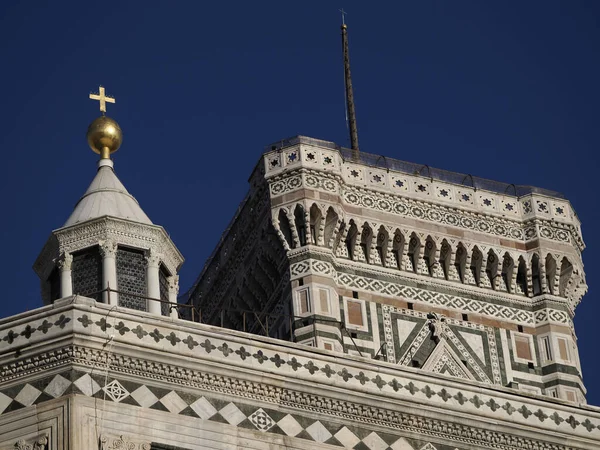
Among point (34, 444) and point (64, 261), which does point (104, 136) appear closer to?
point (64, 261)

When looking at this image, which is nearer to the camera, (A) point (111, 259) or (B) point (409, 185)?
(A) point (111, 259)

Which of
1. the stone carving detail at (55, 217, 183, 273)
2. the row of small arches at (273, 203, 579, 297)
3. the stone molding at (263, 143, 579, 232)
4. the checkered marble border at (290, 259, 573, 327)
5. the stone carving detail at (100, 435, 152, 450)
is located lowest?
the stone carving detail at (100, 435, 152, 450)

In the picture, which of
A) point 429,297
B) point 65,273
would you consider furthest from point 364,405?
point 429,297

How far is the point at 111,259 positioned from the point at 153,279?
723mm

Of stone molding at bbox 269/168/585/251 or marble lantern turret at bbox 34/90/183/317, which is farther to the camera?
stone molding at bbox 269/168/585/251

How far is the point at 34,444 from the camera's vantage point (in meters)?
24.8

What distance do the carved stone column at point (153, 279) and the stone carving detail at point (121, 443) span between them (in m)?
7.82

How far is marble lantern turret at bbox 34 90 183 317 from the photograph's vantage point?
33.3 m

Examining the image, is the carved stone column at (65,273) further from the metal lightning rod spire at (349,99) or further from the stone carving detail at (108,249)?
the metal lightning rod spire at (349,99)

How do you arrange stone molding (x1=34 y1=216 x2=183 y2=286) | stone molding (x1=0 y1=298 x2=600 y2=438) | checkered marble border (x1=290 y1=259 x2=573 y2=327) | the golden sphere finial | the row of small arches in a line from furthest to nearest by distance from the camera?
the row of small arches, checkered marble border (x1=290 y1=259 x2=573 y2=327), the golden sphere finial, stone molding (x1=34 y1=216 x2=183 y2=286), stone molding (x1=0 y1=298 x2=600 y2=438)

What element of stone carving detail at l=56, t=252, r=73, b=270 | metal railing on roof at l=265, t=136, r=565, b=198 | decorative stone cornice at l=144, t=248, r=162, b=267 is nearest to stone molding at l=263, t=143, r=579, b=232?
metal railing on roof at l=265, t=136, r=565, b=198

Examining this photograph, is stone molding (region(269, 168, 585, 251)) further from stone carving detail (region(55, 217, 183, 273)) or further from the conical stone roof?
stone carving detail (region(55, 217, 183, 273))

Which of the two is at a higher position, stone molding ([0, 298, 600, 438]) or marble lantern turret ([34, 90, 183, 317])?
marble lantern turret ([34, 90, 183, 317])

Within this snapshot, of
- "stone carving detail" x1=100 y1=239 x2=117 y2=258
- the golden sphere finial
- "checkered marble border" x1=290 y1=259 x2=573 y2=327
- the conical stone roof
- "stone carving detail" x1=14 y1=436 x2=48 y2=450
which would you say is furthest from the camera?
"checkered marble border" x1=290 y1=259 x2=573 y2=327
